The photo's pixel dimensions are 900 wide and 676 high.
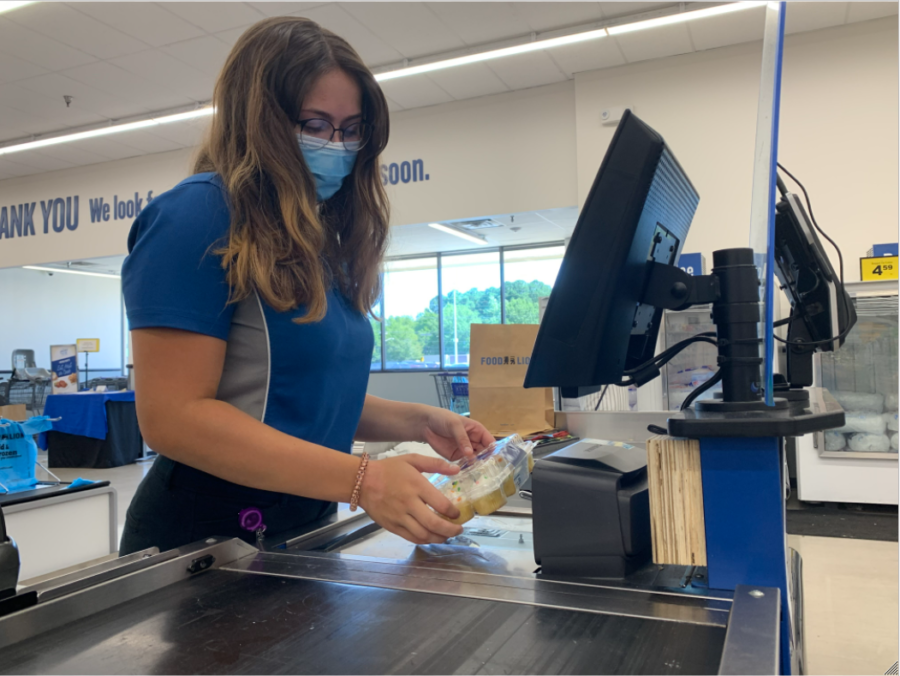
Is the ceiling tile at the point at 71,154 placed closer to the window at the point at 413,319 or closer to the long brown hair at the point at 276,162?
the window at the point at 413,319

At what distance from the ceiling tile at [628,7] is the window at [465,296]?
5.16 m

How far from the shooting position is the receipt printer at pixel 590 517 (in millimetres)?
710

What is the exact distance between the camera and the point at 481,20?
4473mm

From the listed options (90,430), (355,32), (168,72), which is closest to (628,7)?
(355,32)

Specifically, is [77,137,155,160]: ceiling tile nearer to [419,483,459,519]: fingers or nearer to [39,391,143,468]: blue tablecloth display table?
[39,391,143,468]: blue tablecloth display table

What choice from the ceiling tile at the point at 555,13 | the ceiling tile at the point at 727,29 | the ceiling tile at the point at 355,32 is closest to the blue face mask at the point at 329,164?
the ceiling tile at the point at 355,32

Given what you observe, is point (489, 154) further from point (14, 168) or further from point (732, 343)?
point (14, 168)

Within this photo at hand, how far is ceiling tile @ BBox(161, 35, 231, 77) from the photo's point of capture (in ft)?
15.3

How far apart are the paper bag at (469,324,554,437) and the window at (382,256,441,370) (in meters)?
7.52

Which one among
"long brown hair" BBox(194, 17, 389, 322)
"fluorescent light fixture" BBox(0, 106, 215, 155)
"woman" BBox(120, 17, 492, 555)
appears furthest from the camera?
"fluorescent light fixture" BBox(0, 106, 215, 155)

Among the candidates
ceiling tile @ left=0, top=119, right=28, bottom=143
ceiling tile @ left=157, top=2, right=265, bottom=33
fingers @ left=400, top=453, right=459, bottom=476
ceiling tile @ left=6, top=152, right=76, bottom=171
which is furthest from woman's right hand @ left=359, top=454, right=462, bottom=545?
ceiling tile @ left=6, top=152, right=76, bottom=171

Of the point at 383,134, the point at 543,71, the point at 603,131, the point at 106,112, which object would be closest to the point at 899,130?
the point at 603,131

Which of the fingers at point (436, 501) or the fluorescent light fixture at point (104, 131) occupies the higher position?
the fluorescent light fixture at point (104, 131)

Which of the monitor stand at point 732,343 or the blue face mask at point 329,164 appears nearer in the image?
the monitor stand at point 732,343
